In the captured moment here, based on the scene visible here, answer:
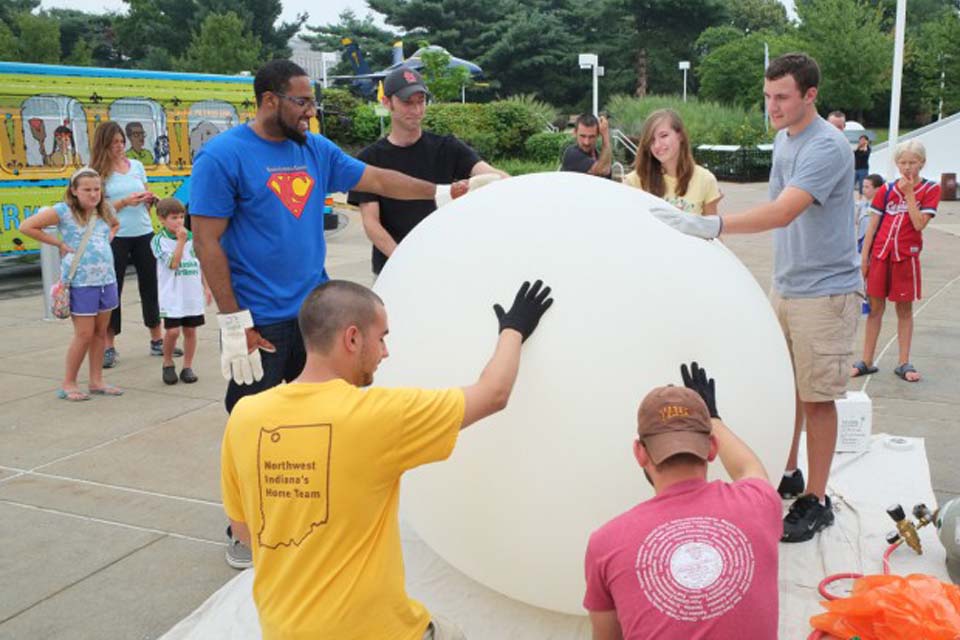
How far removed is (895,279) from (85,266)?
584 centimetres

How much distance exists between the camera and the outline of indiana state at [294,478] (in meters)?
2.14

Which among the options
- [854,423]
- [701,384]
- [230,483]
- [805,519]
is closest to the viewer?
[230,483]

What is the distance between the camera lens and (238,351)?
3.57m

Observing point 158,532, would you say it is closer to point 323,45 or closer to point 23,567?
point 23,567

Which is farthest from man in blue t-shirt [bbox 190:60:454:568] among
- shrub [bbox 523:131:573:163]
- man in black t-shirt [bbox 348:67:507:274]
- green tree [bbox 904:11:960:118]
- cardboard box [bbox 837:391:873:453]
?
green tree [bbox 904:11:960:118]

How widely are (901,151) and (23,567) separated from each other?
242 inches

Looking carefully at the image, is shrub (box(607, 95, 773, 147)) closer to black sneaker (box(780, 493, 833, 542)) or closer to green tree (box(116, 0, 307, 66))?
green tree (box(116, 0, 307, 66))

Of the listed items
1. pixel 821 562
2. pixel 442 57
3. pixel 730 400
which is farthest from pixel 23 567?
pixel 442 57

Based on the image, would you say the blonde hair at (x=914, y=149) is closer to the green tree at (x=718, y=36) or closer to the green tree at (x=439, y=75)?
the green tree at (x=439, y=75)

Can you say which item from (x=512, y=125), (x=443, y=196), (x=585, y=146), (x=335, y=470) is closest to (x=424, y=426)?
(x=335, y=470)

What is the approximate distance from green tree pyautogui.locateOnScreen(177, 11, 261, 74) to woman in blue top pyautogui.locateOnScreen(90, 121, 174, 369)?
126 feet

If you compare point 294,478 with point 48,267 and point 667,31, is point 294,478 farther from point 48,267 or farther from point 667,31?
point 667,31

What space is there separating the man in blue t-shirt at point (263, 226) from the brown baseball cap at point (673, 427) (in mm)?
2025

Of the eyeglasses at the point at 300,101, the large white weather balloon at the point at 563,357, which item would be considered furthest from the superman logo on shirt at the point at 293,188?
the large white weather balloon at the point at 563,357
